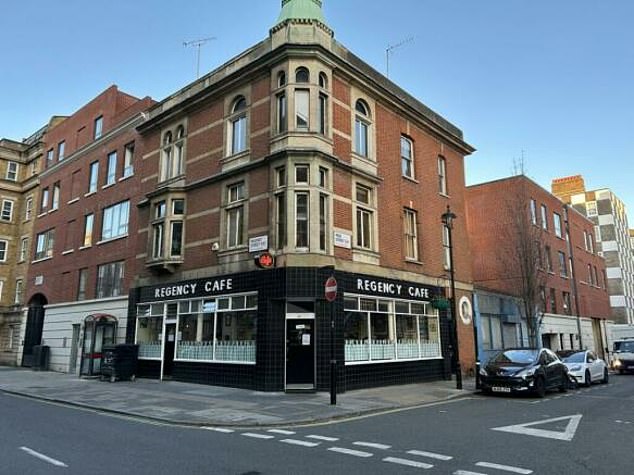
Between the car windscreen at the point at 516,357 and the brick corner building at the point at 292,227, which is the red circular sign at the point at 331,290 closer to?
the brick corner building at the point at 292,227

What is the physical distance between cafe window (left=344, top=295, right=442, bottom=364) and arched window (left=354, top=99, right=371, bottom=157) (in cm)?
599

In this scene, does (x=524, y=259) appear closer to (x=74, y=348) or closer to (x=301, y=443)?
(x=301, y=443)

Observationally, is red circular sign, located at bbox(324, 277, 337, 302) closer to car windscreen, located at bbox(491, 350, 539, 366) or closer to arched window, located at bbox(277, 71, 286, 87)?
car windscreen, located at bbox(491, 350, 539, 366)

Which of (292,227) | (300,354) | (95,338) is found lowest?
(300,354)

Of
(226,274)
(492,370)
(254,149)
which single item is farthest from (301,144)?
(492,370)

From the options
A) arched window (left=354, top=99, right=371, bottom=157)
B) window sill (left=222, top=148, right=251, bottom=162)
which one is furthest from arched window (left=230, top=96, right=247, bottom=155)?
arched window (left=354, top=99, right=371, bottom=157)

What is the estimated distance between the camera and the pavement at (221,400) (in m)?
10.7

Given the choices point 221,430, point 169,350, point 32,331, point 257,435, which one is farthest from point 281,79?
point 32,331

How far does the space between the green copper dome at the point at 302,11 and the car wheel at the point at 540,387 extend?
1445 cm

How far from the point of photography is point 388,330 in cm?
1819

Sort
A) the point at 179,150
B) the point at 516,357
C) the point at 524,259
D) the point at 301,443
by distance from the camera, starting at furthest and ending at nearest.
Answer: the point at 524,259 → the point at 179,150 → the point at 516,357 → the point at 301,443

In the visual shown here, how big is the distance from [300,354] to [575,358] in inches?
486

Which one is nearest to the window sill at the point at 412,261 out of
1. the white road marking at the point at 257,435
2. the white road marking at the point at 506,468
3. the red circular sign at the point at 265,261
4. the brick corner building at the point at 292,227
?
the brick corner building at the point at 292,227

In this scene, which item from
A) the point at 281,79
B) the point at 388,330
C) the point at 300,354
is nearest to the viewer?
the point at 300,354
